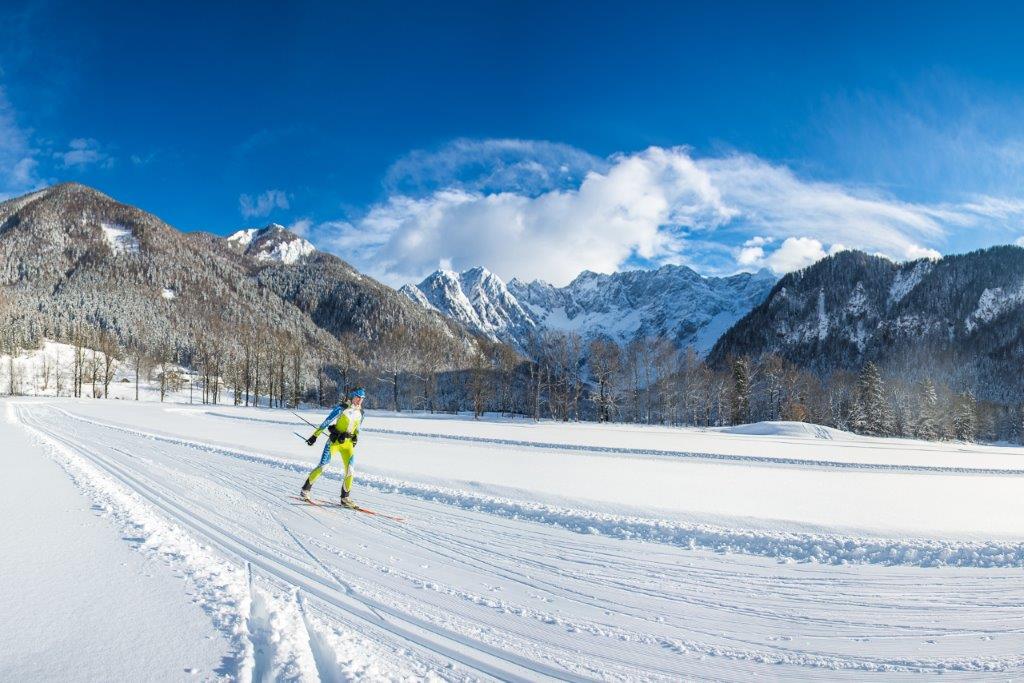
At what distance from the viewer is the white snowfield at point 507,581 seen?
14.1 feet

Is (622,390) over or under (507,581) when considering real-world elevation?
under

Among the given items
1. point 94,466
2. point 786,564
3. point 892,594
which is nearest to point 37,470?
point 94,466

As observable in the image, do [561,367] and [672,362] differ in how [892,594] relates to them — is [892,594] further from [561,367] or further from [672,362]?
[672,362]

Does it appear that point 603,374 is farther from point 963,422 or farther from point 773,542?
point 963,422

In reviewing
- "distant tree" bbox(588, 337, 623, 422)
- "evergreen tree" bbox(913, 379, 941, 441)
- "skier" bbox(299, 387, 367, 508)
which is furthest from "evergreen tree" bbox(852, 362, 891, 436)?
"skier" bbox(299, 387, 367, 508)

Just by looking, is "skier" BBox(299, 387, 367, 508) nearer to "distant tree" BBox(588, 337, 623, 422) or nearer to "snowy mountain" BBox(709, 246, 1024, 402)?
"distant tree" BBox(588, 337, 623, 422)

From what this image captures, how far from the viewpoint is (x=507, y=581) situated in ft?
20.2

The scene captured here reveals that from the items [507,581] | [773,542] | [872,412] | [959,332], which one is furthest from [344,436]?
[959,332]

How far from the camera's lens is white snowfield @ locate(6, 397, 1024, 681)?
14.1ft

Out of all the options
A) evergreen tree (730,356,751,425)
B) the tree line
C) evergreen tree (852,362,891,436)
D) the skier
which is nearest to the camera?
the skier

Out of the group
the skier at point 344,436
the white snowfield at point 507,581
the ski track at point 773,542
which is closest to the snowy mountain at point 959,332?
the ski track at point 773,542

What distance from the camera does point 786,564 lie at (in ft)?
23.3

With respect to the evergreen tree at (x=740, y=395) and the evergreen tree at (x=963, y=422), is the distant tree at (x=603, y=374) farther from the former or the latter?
the evergreen tree at (x=963, y=422)

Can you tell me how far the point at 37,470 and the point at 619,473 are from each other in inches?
636
